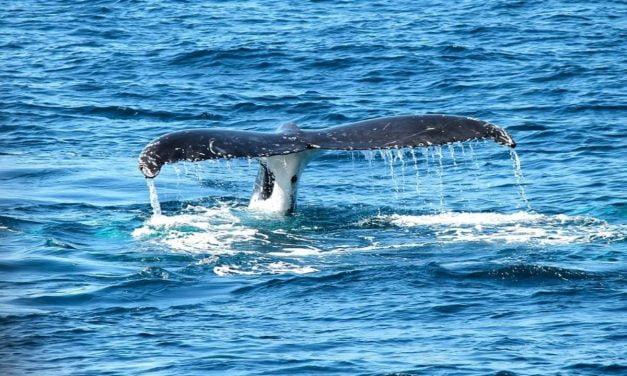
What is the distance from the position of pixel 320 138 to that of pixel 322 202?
11.9ft

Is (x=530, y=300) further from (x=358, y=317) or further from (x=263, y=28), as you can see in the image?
(x=263, y=28)

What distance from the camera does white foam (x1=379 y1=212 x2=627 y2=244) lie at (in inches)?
556

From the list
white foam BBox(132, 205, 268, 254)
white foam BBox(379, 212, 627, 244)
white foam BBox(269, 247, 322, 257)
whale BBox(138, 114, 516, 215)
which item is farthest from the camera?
white foam BBox(379, 212, 627, 244)

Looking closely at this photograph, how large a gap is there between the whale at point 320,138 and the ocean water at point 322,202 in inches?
11.1

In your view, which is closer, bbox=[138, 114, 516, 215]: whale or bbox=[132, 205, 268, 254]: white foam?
bbox=[138, 114, 516, 215]: whale

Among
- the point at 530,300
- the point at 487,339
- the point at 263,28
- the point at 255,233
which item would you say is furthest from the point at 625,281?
the point at 263,28

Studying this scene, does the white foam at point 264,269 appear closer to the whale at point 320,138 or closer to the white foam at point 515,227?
the whale at point 320,138

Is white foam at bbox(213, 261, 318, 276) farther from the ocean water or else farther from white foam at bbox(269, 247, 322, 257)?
white foam at bbox(269, 247, 322, 257)

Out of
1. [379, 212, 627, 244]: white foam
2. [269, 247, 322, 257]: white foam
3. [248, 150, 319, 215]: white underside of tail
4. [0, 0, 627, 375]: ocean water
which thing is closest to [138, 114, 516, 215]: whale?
[0, 0, 627, 375]: ocean water

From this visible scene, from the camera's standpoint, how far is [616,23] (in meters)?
29.0

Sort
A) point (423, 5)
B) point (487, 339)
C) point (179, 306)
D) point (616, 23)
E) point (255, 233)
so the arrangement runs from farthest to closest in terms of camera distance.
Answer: point (423, 5)
point (616, 23)
point (255, 233)
point (179, 306)
point (487, 339)

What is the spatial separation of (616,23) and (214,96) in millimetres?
8816

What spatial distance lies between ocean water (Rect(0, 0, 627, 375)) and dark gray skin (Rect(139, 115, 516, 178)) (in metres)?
0.28

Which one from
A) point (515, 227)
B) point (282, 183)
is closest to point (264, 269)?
point (282, 183)
